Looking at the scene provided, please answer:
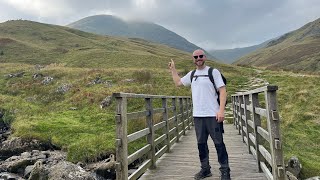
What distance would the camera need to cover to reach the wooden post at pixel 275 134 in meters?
6.36

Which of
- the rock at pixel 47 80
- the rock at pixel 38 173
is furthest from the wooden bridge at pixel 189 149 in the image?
the rock at pixel 47 80

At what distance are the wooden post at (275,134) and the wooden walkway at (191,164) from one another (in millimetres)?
2074

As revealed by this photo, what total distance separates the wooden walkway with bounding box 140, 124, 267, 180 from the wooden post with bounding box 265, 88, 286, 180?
6.80 feet

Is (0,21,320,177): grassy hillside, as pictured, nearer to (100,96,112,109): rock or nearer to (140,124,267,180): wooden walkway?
(100,96,112,109): rock

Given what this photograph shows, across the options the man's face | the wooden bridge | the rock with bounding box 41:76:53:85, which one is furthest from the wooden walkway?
the rock with bounding box 41:76:53:85

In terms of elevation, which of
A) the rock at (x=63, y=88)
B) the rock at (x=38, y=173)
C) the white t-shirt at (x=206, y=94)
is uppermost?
the rock at (x=63, y=88)

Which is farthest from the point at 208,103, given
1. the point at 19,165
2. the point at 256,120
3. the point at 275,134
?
the point at 19,165

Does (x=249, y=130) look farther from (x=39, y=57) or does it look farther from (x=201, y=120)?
(x=39, y=57)

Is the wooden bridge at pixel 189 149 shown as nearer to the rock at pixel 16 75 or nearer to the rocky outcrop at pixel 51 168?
the rocky outcrop at pixel 51 168

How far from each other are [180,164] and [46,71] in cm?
3205

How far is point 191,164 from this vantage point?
413 inches

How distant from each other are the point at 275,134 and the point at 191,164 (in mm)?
4394

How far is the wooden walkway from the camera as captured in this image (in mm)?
8891

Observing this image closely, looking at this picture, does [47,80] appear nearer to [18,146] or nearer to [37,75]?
[37,75]
